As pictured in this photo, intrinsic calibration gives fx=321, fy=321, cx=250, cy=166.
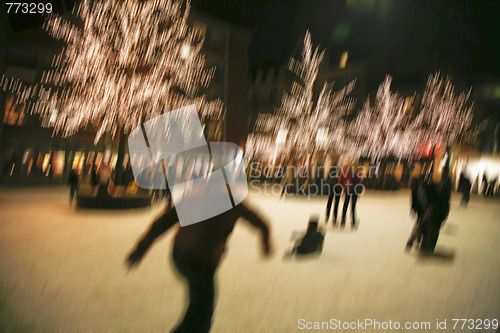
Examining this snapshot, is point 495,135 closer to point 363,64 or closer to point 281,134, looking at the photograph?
point 363,64

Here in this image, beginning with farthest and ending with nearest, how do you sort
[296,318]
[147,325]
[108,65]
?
[108,65]
[296,318]
[147,325]

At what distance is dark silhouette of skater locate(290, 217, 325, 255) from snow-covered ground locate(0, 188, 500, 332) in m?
0.19

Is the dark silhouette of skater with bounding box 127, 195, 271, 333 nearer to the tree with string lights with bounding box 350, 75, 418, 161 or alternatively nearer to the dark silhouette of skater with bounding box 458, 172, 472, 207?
the dark silhouette of skater with bounding box 458, 172, 472, 207

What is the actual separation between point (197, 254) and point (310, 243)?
3.33 meters

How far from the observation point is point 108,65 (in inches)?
359

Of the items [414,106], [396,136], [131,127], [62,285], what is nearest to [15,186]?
[131,127]

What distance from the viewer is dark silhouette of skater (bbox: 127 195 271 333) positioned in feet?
6.93

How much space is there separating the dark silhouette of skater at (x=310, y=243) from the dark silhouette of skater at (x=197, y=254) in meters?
Answer: 3.10

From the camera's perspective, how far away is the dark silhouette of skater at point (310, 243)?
508 cm

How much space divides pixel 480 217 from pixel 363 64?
2898 cm

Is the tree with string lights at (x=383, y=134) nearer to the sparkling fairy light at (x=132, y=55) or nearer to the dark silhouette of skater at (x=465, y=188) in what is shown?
the dark silhouette of skater at (x=465, y=188)

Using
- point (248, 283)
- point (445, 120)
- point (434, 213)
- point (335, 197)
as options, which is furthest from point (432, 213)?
point (445, 120)

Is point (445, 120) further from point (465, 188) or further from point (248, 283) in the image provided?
point (248, 283)

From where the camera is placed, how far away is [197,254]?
2.11m
